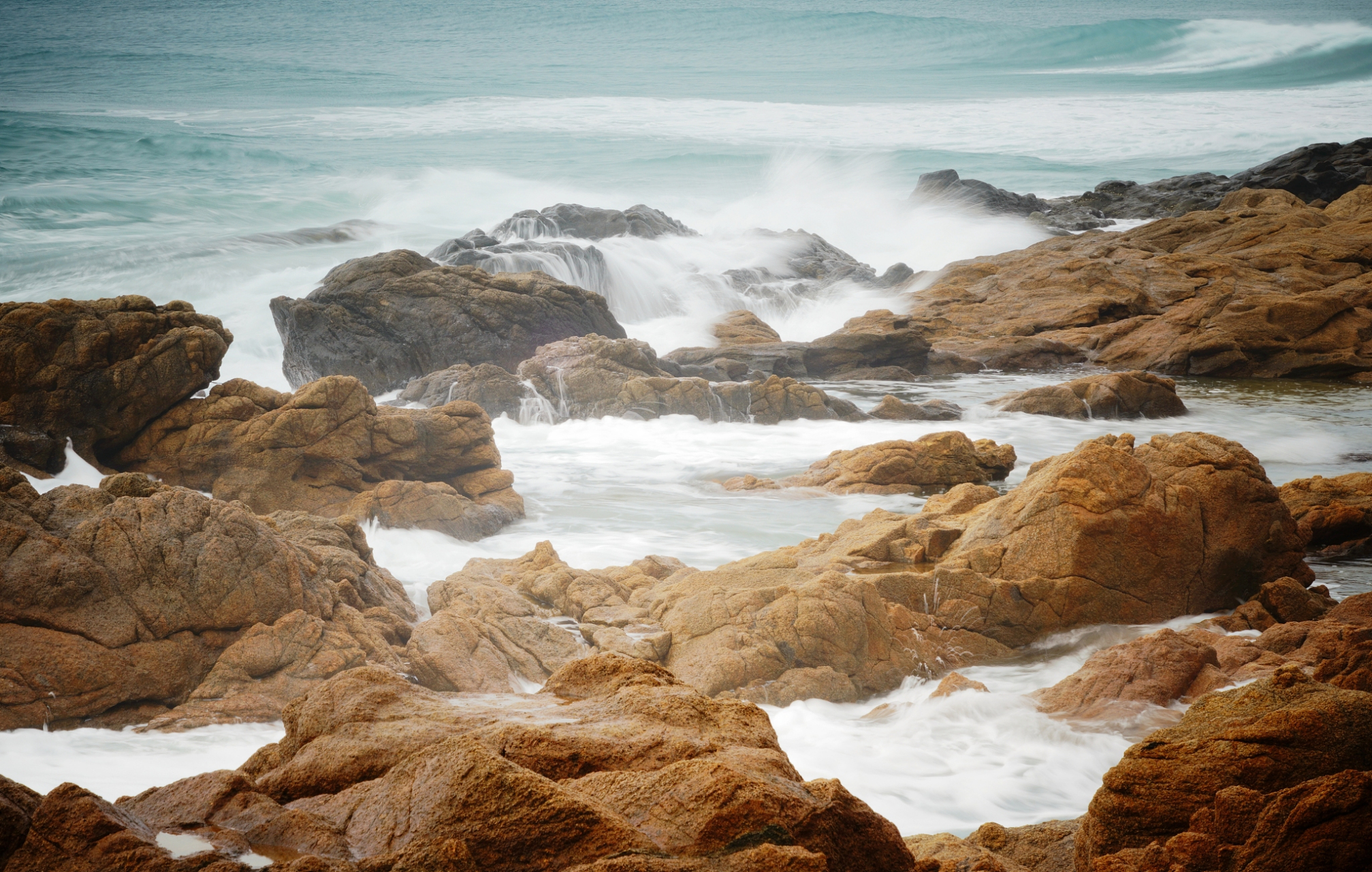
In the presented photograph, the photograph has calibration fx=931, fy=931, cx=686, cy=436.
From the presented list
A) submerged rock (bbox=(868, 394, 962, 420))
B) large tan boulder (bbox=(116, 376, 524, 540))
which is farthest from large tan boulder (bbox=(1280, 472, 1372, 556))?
large tan boulder (bbox=(116, 376, 524, 540))

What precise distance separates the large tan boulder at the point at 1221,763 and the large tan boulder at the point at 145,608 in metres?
4.90

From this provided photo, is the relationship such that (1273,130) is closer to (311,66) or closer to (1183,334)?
(1183,334)

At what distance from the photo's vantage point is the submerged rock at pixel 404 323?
17562mm

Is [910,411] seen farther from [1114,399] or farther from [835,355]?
[835,355]

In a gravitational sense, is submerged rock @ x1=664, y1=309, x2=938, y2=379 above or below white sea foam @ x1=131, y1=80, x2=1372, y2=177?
below

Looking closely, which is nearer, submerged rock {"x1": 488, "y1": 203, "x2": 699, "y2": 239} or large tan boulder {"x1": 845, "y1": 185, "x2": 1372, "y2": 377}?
large tan boulder {"x1": 845, "y1": 185, "x2": 1372, "y2": 377}

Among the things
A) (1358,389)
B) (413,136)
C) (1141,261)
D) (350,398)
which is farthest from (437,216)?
(1358,389)

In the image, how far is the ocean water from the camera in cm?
648

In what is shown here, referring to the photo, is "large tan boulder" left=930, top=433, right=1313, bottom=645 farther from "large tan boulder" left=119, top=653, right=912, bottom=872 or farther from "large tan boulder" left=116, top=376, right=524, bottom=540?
"large tan boulder" left=116, top=376, right=524, bottom=540

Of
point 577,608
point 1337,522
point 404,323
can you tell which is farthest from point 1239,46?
point 577,608

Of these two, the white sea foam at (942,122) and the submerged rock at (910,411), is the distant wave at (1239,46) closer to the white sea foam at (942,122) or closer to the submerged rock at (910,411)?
the white sea foam at (942,122)

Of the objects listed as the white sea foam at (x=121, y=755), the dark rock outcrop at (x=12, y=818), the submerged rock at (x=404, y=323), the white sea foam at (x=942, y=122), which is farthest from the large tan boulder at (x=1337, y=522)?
the white sea foam at (x=942, y=122)

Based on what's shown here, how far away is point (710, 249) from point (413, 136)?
32.1 meters

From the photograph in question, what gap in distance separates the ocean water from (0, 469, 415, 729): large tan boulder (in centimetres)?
37
